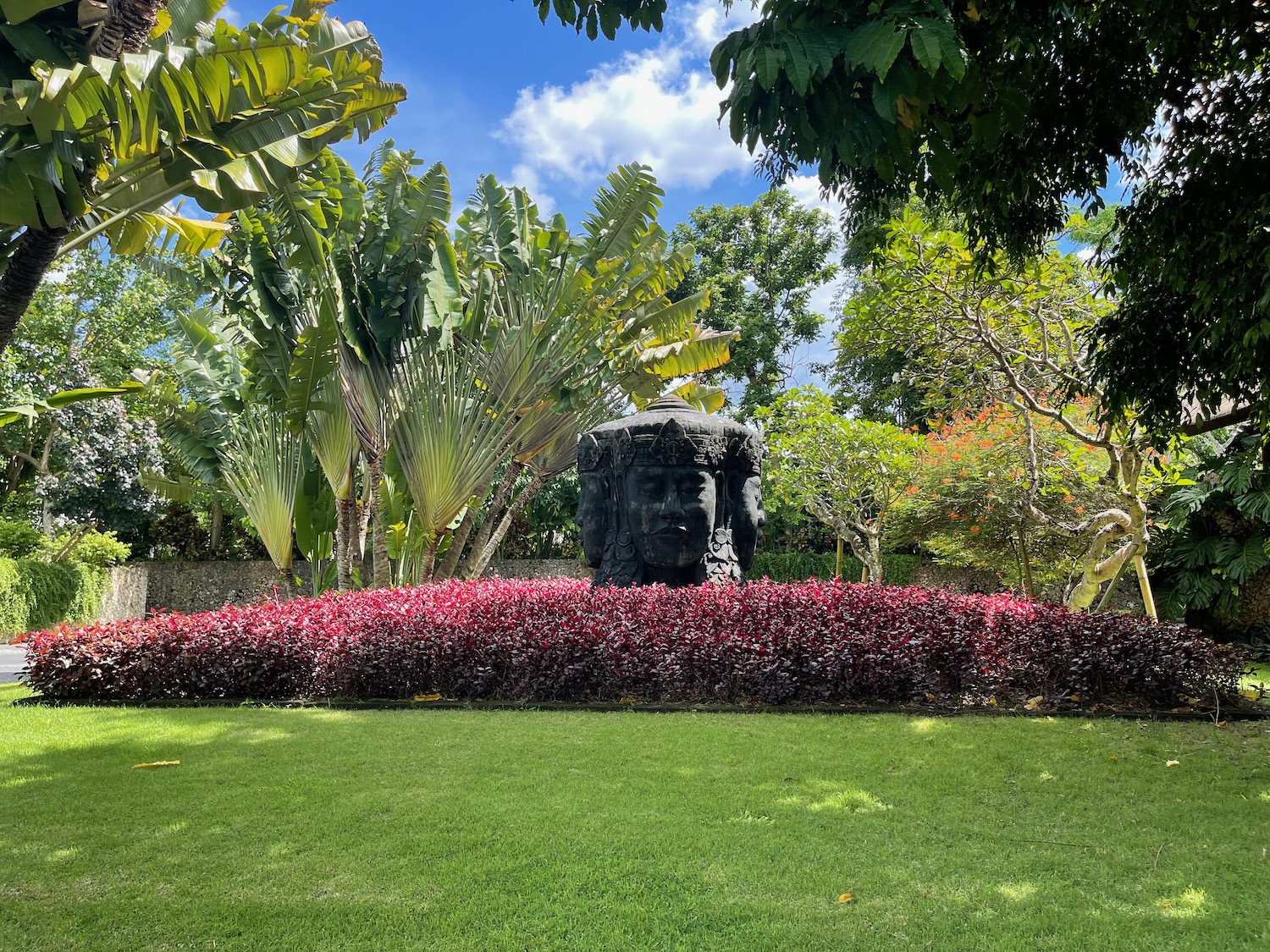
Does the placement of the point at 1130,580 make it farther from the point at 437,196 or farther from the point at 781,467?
the point at 437,196

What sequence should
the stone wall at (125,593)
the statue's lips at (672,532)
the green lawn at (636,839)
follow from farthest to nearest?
1. the stone wall at (125,593)
2. the statue's lips at (672,532)
3. the green lawn at (636,839)

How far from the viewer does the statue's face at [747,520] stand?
26.4 ft

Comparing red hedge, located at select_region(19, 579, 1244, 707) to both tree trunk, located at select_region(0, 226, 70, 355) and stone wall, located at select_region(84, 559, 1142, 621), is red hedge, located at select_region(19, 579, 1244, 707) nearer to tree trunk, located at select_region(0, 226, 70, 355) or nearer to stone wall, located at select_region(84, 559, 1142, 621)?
tree trunk, located at select_region(0, 226, 70, 355)

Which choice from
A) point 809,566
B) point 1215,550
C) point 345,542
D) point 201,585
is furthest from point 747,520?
point 201,585

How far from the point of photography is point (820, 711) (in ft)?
19.6

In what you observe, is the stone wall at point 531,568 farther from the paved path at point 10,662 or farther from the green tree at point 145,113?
the green tree at point 145,113

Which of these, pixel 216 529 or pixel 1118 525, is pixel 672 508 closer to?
pixel 1118 525

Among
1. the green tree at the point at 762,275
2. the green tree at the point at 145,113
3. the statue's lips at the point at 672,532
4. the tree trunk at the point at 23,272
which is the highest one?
the green tree at the point at 762,275

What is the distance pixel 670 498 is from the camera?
24.8 feet

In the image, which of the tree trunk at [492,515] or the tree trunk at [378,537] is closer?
the tree trunk at [378,537]

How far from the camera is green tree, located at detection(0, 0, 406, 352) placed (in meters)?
3.03

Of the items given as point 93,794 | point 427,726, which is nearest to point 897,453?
point 427,726

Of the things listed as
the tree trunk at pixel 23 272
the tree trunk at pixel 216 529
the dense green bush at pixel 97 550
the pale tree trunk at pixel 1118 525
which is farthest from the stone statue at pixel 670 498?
the tree trunk at pixel 216 529

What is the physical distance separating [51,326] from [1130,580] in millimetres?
21323
